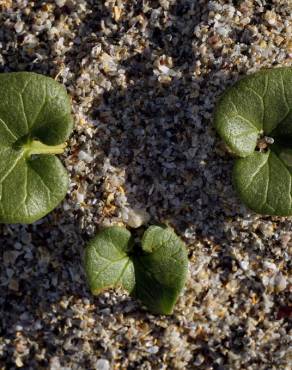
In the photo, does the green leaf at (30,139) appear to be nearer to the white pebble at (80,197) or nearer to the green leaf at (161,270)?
the white pebble at (80,197)

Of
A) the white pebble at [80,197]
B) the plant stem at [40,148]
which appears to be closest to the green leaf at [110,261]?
the white pebble at [80,197]

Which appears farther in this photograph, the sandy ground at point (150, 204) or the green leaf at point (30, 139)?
the sandy ground at point (150, 204)

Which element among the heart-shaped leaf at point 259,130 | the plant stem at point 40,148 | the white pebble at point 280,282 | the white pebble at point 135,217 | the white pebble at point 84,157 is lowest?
the white pebble at point 280,282

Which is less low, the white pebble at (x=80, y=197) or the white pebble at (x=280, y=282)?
the white pebble at (x=80, y=197)

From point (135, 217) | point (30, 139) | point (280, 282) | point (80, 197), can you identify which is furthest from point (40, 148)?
point (280, 282)

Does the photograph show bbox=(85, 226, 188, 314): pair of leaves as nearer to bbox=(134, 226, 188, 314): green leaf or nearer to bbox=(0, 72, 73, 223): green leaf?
bbox=(134, 226, 188, 314): green leaf

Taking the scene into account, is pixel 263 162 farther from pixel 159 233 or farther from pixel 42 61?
pixel 42 61
